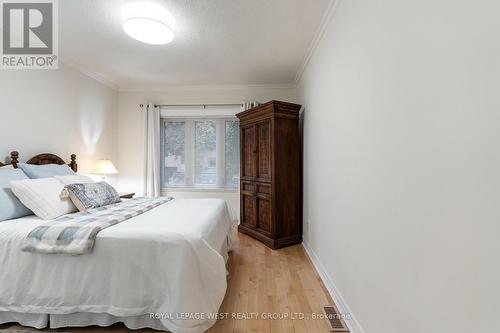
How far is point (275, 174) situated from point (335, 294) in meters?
1.64

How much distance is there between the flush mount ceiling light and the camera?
82.5 inches

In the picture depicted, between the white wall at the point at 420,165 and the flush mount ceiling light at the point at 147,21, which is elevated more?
the flush mount ceiling light at the point at 147,21

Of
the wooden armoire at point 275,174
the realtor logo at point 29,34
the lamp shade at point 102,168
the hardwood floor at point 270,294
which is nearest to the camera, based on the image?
the hardwood floor at point 270,294

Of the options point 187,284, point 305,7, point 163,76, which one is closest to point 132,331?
point 187,284

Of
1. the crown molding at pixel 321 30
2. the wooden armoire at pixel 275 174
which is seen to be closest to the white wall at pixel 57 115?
the wooden armoire at pixel 275 174

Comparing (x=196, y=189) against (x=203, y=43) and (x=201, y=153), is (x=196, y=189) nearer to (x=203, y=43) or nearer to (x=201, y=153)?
(x=201, y=153)

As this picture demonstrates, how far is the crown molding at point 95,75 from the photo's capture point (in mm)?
3391

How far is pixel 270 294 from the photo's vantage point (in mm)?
2146

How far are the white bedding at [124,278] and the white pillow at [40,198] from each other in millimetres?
372

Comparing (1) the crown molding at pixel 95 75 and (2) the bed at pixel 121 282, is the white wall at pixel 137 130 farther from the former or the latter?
Result: (2) the bed at pixel 121 282

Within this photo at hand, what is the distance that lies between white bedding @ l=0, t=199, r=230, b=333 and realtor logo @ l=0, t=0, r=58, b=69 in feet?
6.49

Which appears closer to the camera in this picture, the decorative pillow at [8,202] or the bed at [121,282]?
the bed at [121,282]

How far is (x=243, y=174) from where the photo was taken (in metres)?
3.98

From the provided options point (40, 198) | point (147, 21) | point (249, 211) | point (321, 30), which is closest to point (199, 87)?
point (147, 21)
